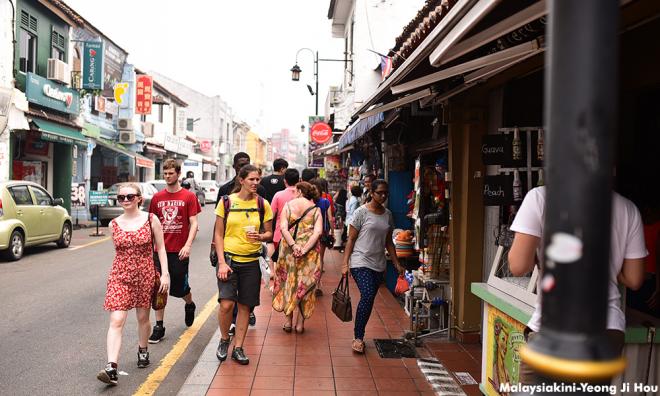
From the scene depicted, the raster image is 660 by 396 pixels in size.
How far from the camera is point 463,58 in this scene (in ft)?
15.2

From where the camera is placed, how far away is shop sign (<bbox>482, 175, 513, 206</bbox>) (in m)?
4.87

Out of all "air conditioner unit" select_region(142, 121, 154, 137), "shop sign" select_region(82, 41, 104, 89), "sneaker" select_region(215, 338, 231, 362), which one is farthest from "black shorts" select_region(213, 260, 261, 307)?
"air conditioner unit" select_region(142, 121, 154, 137)

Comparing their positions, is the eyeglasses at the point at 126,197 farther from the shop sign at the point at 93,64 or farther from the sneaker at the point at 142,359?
the shop sign at the point at 93,64

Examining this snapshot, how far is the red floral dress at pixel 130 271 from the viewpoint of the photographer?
16.5 feet

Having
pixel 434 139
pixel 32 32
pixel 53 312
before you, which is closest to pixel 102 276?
pixel 53 312

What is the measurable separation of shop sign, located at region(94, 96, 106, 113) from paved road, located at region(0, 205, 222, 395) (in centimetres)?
1353

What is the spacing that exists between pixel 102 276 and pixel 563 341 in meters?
10.4

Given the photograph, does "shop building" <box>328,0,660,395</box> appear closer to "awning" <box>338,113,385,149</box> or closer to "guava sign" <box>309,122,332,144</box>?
"awning" <box>338,113,385,149</box>

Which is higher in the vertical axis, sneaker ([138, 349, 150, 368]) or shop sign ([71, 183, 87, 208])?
shop sign ([71, 183, 87, 208])

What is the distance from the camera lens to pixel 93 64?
20578mm

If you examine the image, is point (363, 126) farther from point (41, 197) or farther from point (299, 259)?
point (41, 197)

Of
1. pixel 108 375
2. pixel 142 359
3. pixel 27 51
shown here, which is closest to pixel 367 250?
pixel 142 359

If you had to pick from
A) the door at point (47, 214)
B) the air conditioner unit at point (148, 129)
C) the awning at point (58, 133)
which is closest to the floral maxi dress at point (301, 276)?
the door at point (47, 214)

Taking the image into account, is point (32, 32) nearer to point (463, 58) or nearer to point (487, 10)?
point (463, 58)
